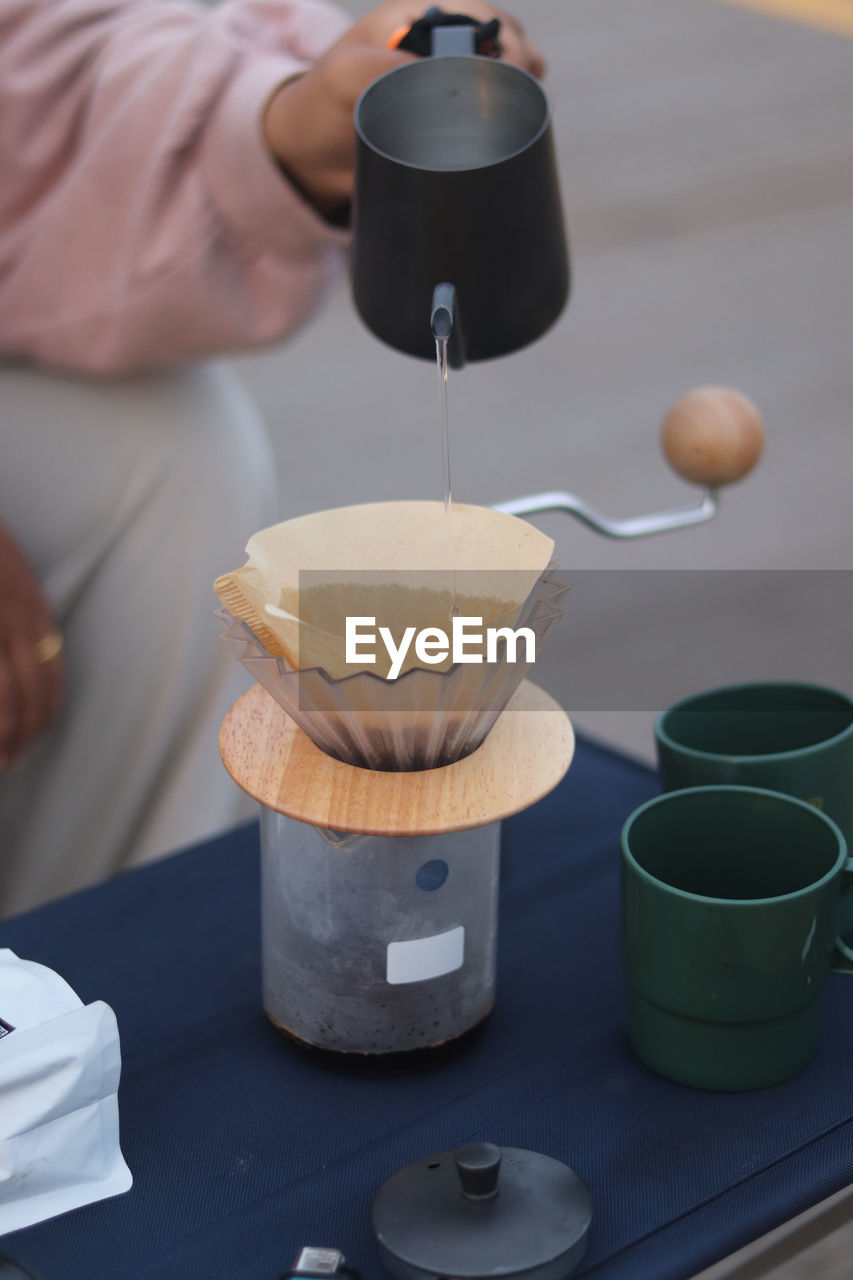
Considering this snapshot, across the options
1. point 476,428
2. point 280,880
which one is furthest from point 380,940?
point 476,428

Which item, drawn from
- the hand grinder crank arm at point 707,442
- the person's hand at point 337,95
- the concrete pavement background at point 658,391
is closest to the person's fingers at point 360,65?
the person's hand at point 337,95

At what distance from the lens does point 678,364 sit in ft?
9.98

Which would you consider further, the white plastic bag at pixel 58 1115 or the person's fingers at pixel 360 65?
the person's fingers at pixel 360 65

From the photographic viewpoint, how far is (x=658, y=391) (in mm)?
2959

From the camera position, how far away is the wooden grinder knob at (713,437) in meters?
0.95

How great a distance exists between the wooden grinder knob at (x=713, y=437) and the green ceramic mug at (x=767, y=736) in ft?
0.55

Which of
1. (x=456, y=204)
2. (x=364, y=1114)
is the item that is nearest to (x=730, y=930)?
(x=364, y=1114)

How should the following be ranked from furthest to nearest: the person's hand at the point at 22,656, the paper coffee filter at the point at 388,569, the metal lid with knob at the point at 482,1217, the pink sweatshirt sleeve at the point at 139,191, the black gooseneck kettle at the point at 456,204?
the person's hand at the point at 22,656, the pink sweatshirt sleeve at the point at 139,191, the black gooseneck kettle at the point at 456,204, the paper coffee filter at the point at 388,569, the metal lid with knob at the point at 482,1217

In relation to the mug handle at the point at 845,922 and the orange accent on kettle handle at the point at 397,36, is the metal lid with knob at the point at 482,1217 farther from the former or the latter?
the orange accent on kettle handle at the point at 397,36

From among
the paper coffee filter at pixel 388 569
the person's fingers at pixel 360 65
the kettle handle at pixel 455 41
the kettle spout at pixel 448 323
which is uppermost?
the kettle handle at pixel 455 41

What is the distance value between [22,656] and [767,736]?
0.70 meters

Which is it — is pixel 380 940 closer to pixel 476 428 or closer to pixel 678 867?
pixel 678 867

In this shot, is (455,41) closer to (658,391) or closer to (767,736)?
(767,736)

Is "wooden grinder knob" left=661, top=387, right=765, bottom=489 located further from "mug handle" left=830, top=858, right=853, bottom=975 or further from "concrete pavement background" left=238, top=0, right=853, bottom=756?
"concrete pavement background" left=238, top=0, right=853, bottom=756
